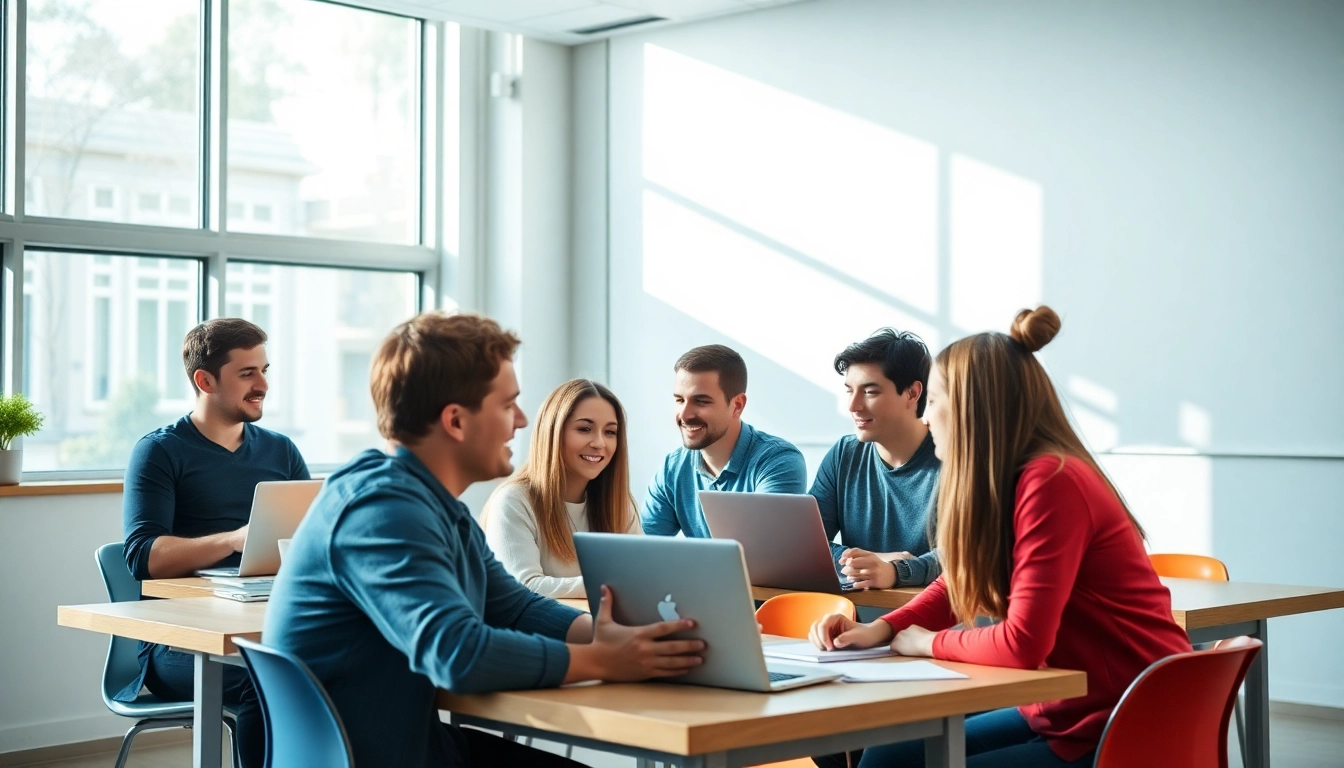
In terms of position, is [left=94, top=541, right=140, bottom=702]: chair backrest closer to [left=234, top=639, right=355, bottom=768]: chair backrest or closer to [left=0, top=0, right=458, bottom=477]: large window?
[left=234, top=639, right=355, bottom=768]: chair backrest

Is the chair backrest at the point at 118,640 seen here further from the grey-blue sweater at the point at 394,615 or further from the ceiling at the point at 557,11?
the ceiling at the point at 557,11

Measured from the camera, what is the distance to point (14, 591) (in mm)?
4965

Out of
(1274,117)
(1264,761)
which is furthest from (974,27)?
(1264,761)

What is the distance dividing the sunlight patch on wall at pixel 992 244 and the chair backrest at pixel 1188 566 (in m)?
1.81

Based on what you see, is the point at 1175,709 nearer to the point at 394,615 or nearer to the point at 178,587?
the point at 394,615

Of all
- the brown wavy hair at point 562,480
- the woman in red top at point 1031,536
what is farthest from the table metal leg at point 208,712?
the woman in red top at point 1031,536

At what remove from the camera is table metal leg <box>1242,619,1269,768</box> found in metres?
3.06

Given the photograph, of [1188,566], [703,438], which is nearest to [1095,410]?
[1188,566]

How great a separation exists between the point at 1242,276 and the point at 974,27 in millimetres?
1500

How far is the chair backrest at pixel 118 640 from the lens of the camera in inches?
140

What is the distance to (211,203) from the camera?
5902 mm

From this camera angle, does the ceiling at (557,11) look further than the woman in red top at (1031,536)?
Yes

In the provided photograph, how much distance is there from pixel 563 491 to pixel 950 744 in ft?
5.31

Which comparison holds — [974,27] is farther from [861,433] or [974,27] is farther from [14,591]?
[14,591]
